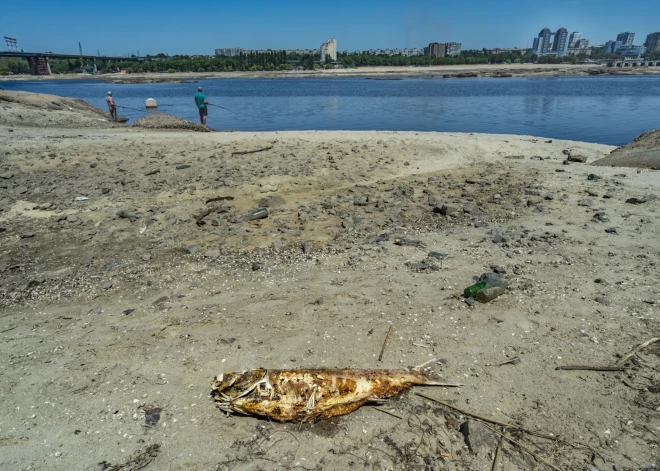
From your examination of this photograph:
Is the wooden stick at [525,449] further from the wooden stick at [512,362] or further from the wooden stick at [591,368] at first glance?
the wooden stick at [591,368]

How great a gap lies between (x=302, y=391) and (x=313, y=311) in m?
1.54

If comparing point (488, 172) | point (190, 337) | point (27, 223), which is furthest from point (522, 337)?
point (27, 223)

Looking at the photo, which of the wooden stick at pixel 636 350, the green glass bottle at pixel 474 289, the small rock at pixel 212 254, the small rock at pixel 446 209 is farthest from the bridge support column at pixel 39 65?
the wooden stick at pixel 636 350

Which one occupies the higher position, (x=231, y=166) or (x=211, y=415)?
(x=231, y=166)

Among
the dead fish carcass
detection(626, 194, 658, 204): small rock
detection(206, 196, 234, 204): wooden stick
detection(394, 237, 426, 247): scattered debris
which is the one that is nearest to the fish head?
the dead fish carcass

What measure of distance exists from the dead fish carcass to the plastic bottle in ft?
14.8

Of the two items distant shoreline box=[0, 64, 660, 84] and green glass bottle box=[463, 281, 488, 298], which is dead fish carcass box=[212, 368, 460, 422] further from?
distant shoreline box=[0, 64, 660, 84]

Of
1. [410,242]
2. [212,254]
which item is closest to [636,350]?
[410,242]

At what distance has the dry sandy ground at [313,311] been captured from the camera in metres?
3.46

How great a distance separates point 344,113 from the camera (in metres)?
30.0

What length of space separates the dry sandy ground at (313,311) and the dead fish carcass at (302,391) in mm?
116

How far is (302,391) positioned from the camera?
3727 mm

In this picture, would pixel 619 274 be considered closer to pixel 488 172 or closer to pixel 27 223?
pixel 488 172

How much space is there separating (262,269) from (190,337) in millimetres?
1862
